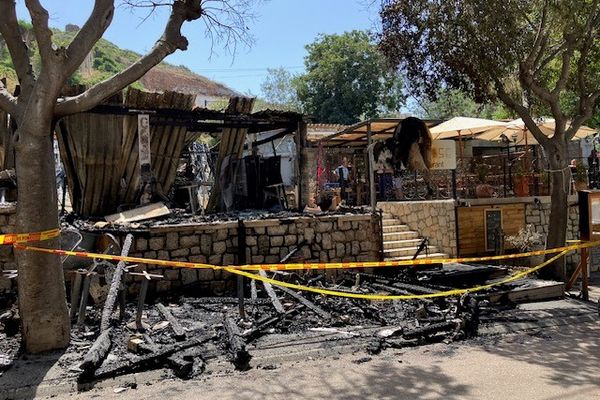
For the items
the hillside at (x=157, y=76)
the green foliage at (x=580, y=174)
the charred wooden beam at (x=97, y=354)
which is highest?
the hillside at (x=157, y=76)

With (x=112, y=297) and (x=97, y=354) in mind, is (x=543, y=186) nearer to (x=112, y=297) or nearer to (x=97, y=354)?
(x=112, y=297)

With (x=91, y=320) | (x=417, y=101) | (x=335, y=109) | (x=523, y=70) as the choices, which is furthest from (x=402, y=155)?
(x=335, y=109)

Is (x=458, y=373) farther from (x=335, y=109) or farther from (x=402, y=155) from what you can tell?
(x=335, y=109)

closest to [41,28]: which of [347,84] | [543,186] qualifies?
[543,186]

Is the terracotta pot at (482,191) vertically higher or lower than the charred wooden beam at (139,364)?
higher

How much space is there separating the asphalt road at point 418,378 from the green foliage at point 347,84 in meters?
24.6

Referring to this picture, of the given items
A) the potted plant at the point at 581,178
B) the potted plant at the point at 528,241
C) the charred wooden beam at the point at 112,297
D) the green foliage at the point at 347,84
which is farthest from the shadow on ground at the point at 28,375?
the green foliage at the point at 347,84

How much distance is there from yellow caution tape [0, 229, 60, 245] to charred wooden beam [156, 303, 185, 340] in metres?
1.99

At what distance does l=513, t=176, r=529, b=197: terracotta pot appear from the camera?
15.8 metres

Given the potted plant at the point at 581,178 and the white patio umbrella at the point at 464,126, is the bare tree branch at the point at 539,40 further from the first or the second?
the potted plant at the point at 581,178

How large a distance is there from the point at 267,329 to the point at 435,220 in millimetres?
8339

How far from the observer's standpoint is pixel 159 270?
33.2 ft

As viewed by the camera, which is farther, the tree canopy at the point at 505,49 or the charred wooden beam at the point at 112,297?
the tree canopy at the point at 505,49

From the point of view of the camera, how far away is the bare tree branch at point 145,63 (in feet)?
21.3
